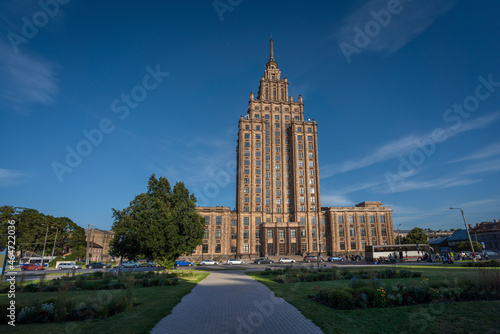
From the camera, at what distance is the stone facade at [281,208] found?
89.7 m

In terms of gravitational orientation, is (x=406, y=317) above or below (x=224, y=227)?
below

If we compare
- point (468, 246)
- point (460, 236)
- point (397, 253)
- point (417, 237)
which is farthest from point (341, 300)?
point (460, 236)

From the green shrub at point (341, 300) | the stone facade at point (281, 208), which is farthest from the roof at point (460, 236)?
the green shrub at point (341, 300)

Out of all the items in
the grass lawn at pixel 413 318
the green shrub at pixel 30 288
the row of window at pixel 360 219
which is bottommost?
the green shrub at pixel 30 288

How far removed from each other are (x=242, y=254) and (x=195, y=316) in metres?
80.3

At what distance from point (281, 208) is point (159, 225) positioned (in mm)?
69803

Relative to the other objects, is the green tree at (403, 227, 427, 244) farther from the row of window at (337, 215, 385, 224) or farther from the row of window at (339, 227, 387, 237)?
the row of window at (337, 215, 385, 224)

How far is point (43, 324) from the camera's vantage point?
10477 mm

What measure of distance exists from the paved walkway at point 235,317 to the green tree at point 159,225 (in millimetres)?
14323

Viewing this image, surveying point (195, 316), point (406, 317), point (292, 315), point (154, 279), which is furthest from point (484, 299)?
point (154, 279)

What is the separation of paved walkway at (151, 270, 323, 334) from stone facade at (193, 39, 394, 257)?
74.8m

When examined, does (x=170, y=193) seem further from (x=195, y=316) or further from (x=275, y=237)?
(x=275, y=237)

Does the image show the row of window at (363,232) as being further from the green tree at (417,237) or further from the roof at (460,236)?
the roof at (460,236)

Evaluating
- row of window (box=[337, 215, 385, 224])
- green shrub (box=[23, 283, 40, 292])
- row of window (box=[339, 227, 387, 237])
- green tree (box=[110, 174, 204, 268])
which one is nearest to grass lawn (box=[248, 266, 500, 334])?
green shrub (box=[23, 283, 40, 292])
